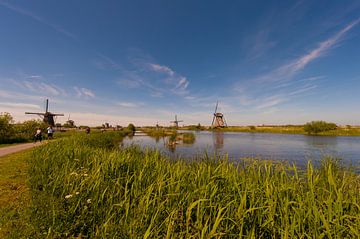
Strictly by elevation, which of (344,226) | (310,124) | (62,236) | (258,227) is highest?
(310,124)

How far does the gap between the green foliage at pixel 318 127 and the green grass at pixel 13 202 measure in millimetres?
68951

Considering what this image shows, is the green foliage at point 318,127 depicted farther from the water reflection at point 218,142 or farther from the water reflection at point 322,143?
the water reflection at point 218,142

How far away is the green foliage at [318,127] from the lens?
57.8m

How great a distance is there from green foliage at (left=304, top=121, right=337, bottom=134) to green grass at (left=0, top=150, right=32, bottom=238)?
69.0 m

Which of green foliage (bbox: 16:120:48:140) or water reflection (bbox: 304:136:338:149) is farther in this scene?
water reflection (bbox: 304:136:338:149)

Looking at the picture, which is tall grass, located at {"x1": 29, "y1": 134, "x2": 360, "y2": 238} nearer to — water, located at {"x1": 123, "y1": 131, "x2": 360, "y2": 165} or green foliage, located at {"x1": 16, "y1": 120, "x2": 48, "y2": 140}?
water, located at {"x1": 123, "y1": 131, "x2": 360, "y2": 165}

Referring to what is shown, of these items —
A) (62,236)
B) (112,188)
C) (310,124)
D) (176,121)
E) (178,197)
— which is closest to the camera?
(62,236)

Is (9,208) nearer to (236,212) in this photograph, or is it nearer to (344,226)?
(236,212)

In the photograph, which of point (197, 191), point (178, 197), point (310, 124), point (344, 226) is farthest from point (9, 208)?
point (310, 124)

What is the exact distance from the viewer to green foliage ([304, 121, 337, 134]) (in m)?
57.8

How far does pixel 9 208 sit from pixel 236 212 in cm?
509

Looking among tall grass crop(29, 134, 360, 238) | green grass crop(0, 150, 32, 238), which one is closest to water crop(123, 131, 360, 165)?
tall grass crop(29, 134, 360, 238)

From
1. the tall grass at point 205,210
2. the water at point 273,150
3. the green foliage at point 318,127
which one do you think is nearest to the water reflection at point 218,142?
the water at point 273,150

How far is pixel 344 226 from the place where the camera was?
8.86ft
